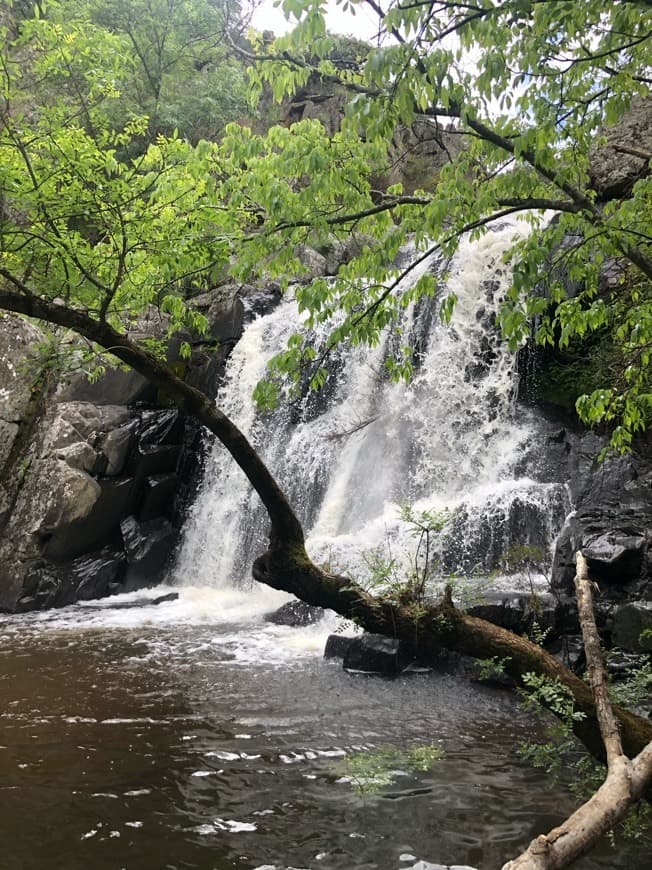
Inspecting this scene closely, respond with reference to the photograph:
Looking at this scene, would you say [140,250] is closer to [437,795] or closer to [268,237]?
[268,237]

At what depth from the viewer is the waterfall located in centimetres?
937

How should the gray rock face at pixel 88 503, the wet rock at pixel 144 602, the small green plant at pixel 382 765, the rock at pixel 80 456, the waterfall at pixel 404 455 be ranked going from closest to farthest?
the small green plant at pixel 382 765
the waterfall at pixel 404 455
the wet rock at pixel 144 602
the gray rock face at pixel 88 503
the rock at pixel 80 456

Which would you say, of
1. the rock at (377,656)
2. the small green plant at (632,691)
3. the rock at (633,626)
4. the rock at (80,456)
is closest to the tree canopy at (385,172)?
the small green plant at (632,691)

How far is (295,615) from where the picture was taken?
966 cm

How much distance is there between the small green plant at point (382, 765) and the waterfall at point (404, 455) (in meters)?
4.02

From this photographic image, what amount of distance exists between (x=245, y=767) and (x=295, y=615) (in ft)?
15.9

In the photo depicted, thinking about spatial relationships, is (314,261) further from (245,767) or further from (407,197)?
(245,767)

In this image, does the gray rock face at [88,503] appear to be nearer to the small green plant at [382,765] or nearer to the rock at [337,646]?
the rock at [337,646]

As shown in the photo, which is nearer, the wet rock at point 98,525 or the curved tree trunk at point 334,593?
the curved tree trunk at point 334,593

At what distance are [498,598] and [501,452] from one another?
13.4ft

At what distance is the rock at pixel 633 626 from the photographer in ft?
20.9

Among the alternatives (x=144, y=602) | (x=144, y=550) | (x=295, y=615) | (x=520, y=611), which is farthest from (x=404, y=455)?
(x=144, y=550)

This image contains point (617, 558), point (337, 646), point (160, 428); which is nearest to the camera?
point (617, 558)

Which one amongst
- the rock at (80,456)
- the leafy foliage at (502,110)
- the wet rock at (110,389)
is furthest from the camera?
the wet rock at (110,389)
